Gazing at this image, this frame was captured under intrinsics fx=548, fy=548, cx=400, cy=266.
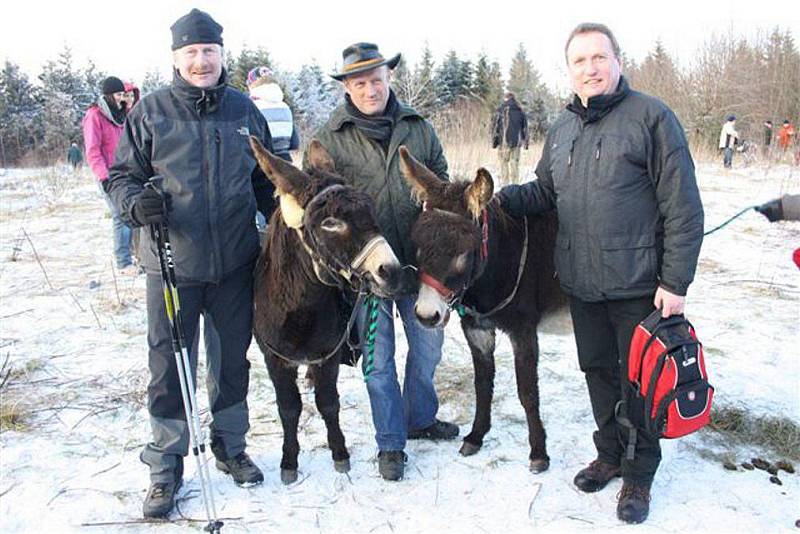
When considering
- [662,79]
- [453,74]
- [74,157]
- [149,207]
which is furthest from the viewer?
[453,74]

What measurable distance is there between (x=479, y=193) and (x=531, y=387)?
4.06ft

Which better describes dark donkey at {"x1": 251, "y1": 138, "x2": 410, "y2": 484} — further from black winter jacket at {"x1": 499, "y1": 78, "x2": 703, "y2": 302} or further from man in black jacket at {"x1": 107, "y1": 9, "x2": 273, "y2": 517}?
black winter jacket at {"x1": 499, "y1": 78, "x2": 703, "y2": 302}

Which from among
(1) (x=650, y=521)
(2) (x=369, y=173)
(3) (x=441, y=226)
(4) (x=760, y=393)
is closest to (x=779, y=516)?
(1) (x=650, y=521)

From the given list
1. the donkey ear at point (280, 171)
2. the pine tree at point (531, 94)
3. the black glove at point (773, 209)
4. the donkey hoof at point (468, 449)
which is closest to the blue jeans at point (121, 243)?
the donkey ear at point (280, 171)

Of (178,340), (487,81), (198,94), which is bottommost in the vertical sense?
(178,340)

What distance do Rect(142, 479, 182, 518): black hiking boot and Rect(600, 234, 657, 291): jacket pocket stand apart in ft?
8.29

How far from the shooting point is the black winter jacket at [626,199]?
2500mm

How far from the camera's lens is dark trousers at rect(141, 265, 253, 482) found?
9.41 ft

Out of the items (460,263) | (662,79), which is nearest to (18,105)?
(662,79)

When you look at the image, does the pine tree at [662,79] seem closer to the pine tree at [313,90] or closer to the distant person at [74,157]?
the pine tree at [313,90]

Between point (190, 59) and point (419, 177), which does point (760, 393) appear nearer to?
point (419, 177)

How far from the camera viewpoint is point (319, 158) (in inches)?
116

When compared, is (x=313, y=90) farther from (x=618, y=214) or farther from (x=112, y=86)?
(x=618, y=214)

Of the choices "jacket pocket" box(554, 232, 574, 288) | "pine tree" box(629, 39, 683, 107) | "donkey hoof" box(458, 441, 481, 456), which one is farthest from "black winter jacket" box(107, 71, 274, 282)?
"pine tree" box(629, 39, 683, 107)
